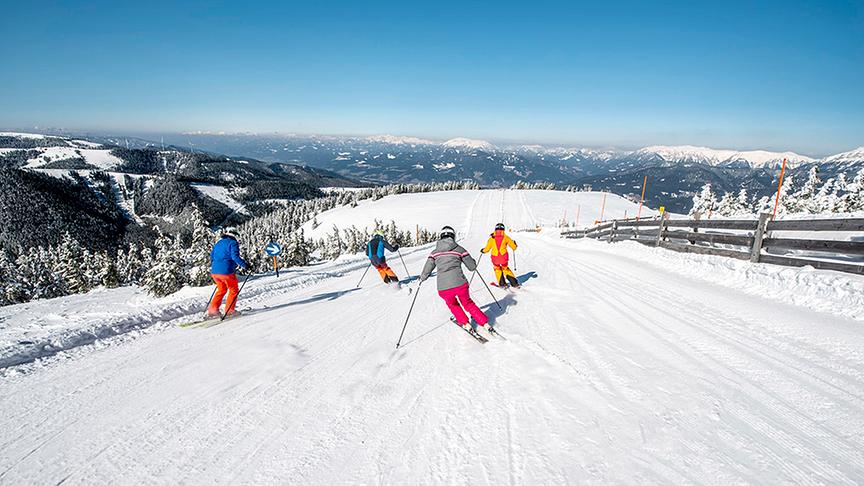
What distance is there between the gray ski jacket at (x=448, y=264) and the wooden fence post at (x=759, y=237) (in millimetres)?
8094

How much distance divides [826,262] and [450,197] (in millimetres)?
89142

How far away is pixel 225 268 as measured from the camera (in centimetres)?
745

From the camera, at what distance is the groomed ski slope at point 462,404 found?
287 cm

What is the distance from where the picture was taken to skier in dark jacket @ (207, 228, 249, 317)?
7426 mm

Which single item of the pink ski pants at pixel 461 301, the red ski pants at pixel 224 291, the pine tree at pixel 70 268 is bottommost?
the pine tree at pixel 70 268

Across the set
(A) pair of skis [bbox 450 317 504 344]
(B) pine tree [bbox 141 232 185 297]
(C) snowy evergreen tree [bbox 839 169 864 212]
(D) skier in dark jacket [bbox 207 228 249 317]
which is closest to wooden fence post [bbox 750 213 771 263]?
(A) pair of skis [bbox 450 317 504 344]

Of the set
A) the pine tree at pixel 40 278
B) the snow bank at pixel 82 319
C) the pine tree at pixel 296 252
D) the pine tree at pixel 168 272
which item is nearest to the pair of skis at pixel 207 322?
the snow bank at pixel 82 319

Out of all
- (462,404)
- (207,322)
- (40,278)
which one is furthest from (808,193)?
(40,278)

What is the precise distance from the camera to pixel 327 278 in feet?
42.0

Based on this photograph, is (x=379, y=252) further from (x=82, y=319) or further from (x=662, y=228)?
(x=662, y=228)

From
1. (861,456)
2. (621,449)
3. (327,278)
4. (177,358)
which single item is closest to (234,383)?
(177,358)

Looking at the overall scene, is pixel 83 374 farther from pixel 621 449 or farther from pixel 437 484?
pixel 621 449

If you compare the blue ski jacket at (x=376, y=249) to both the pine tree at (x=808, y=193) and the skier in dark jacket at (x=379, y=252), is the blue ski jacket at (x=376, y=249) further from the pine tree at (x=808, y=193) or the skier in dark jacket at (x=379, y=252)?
the pine tree at (x=808, y=193)

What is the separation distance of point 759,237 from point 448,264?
8716 millimetres
